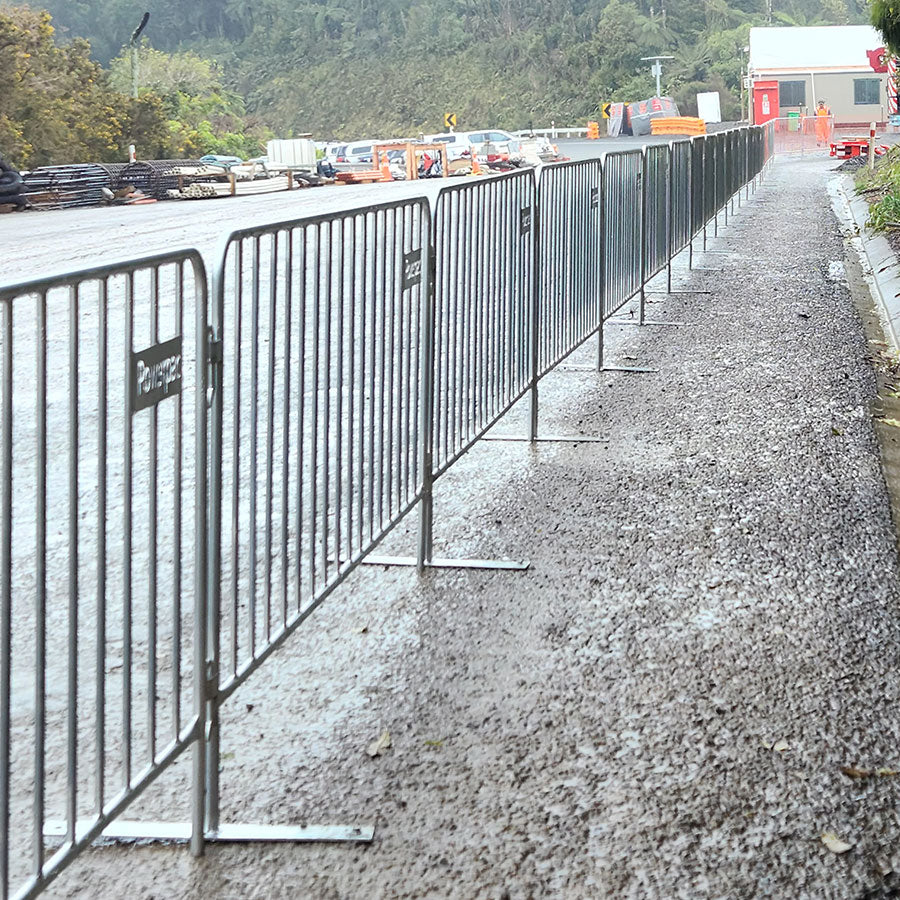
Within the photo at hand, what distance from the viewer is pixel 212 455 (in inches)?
155

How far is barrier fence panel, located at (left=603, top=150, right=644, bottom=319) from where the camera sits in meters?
10.5

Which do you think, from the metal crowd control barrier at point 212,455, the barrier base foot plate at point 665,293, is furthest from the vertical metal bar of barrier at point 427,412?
the barrier base foot plate at point 665,293

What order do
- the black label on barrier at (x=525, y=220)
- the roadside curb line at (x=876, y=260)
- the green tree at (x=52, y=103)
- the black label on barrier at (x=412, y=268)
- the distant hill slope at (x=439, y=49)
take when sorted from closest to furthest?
the black label on barrier at (x=412, y=268)
the black label on barrier at (x=525, y=220)
the roadside curb line at (x=876, y=260)
the green tree at (x=52, y=103)
the distant hill slope at (x=439, y=49)

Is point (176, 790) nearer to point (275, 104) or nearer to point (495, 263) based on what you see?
point (495, 263)

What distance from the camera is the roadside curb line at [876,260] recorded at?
13578 mm

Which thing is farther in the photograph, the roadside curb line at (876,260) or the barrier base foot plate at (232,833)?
the roadside curb line at (876,260)

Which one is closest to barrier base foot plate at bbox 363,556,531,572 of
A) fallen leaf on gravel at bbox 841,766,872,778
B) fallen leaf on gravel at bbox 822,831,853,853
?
fallen leaf on gravel at bbox 841,766,872,778

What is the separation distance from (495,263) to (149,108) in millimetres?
44087

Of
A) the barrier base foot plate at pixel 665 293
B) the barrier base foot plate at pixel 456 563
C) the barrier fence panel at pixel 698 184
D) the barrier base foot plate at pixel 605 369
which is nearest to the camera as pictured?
the barrier base foot plate at pixel 456 563

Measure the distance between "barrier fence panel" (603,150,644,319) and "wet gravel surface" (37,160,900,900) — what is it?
8.42 ft

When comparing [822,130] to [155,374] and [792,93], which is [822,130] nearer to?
[792,93]

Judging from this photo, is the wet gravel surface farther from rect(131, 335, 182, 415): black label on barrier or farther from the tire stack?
the tire stack

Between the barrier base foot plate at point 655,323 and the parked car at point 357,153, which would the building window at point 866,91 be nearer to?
the parked car at point 357,153

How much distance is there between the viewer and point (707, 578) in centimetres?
603
